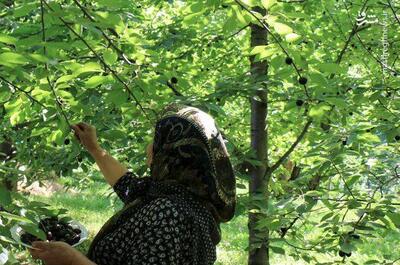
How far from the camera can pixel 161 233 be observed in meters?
1.68

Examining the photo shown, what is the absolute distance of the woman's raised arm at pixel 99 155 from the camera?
2.45 metres

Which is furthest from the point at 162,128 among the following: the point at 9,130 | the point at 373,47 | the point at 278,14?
the point at 373,47

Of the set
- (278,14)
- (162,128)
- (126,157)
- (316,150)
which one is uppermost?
(278,14)

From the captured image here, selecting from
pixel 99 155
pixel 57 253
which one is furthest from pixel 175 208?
pixel 99 155

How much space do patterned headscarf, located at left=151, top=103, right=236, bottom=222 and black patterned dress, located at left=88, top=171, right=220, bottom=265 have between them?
0.13 feet

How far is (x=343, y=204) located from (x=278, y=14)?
107 centimetres

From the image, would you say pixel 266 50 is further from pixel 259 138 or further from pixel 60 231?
pixel 259 138

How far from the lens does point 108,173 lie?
97.3 inches

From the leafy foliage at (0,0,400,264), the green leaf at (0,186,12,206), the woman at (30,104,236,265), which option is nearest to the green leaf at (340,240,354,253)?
the leafy foliage at (0,0,400,264)

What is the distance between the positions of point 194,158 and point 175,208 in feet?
0.62

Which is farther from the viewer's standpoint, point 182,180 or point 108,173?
point 108,173

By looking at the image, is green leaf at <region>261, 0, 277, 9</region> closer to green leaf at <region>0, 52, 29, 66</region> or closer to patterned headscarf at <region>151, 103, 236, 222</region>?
patterned headscarf at <region>151, 103, 236, 222</region>

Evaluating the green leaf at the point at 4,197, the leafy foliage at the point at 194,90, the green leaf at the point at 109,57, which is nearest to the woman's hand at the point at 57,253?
the leafy foliage at the point at 194,90

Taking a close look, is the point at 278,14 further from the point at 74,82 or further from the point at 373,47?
the point at 373,47
